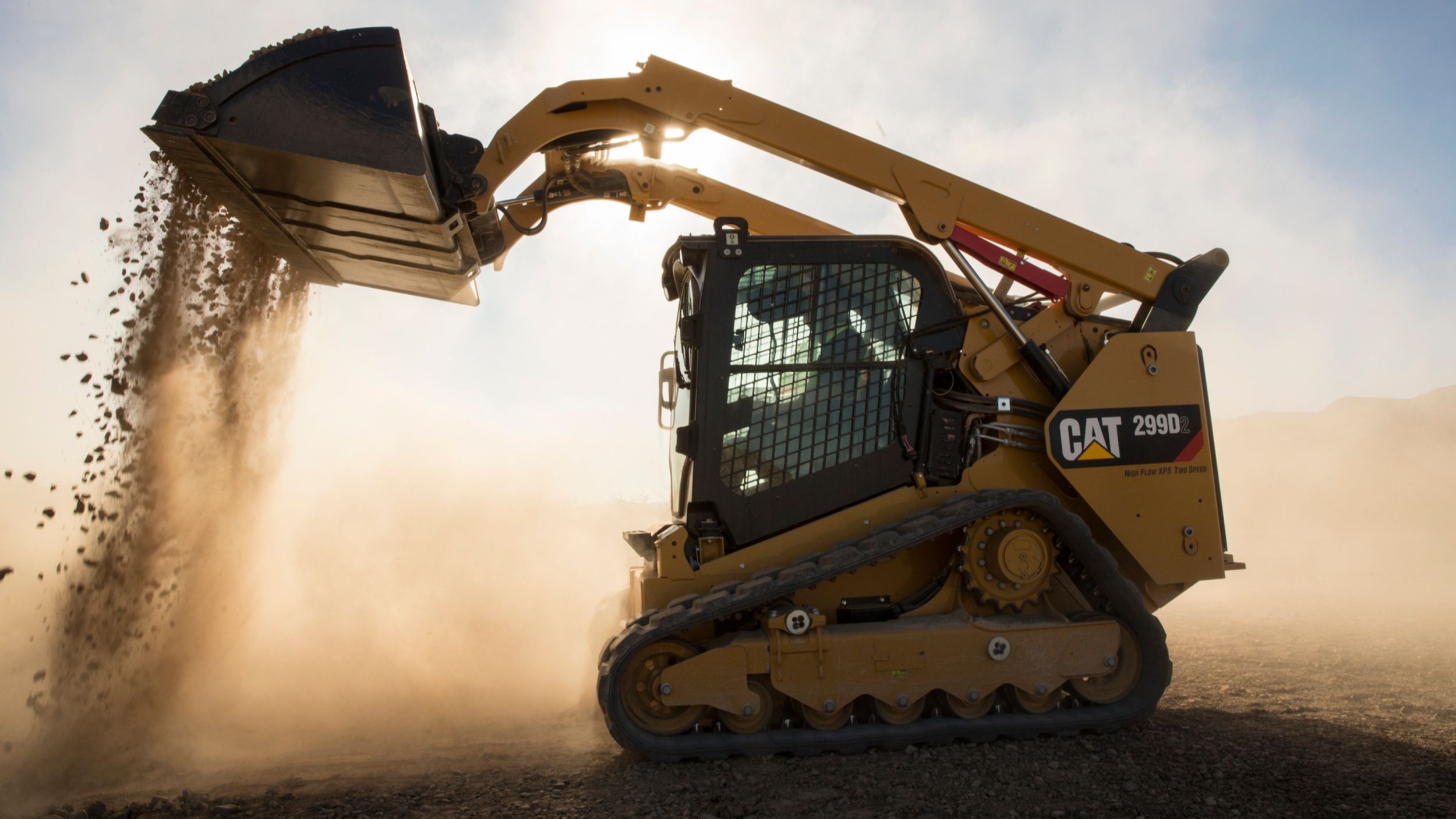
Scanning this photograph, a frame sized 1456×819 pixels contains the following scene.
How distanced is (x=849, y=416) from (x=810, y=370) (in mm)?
335

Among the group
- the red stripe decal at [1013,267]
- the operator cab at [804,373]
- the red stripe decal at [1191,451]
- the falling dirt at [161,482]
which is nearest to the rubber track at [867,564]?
the operator cab at [804,373]

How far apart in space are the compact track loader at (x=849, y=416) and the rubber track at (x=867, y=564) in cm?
2

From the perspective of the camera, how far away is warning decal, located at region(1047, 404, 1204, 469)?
195 inches

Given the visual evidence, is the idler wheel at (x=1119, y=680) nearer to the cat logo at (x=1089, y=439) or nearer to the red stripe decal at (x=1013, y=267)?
the cat logo at (x=1089, y=439)

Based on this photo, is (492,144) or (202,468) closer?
(492,144)

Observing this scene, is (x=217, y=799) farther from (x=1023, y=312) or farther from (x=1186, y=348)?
(x=1186, y=348)

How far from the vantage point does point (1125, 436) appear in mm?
5008

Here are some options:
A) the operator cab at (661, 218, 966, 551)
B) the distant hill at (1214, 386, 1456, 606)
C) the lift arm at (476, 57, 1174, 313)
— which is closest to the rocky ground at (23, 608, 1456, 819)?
the operator cab at (661, 218, 966, 551)

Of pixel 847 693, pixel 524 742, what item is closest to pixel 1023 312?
pixel 847 693

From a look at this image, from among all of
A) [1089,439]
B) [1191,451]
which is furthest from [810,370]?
[1191,451]

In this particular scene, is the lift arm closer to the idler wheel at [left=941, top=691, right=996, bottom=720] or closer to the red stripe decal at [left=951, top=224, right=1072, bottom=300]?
the red stripe decal at [left=951, top=224, right=1072, bottom=300]

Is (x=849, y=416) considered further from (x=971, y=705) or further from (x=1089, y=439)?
(x=971, y=705)

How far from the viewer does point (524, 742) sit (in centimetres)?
507

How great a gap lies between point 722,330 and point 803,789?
2.34 meters
